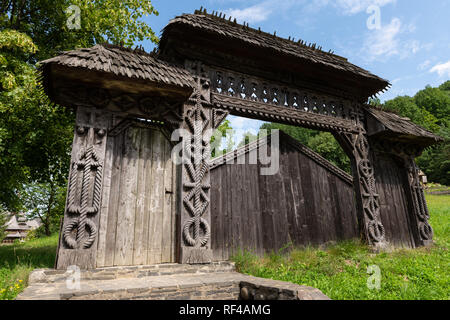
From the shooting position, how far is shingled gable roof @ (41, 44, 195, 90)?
4121 mm

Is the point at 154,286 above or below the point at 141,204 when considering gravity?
below

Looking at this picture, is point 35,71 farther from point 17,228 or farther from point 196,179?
point 17,228

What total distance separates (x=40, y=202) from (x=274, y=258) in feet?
96.9

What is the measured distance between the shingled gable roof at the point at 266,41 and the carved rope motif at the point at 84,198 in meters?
2.90

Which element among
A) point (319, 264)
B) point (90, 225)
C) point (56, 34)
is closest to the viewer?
point (90, 225)

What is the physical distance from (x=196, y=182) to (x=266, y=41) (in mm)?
3670

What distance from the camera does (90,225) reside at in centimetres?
400

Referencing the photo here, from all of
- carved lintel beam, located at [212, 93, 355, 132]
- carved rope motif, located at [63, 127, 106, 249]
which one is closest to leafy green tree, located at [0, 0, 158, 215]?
carved rope motif, located at [63, 127, 106, 249]

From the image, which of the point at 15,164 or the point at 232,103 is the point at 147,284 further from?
the point at 15,164

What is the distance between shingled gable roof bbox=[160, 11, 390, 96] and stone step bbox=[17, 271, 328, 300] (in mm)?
4494

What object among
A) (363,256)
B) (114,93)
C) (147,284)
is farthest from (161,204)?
(363,256)

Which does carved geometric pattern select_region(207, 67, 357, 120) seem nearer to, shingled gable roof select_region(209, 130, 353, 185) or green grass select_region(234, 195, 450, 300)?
shingled gable roof select_region(209, 130, 353, 185)

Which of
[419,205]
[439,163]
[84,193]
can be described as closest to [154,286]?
[84,193]

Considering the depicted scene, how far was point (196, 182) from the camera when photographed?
4.93m
